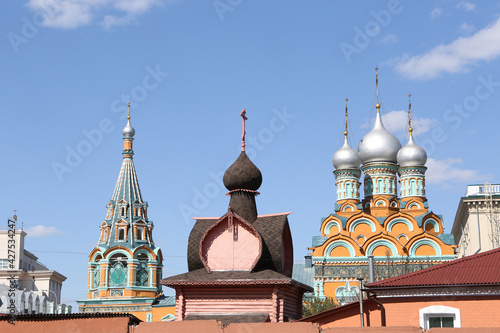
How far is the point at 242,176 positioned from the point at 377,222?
3024 centimetres

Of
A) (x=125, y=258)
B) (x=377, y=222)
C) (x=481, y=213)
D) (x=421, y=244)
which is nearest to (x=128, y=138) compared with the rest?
(x=125, y=258)

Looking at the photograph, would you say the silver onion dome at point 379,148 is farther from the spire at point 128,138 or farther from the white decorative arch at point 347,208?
the spire at point 128,138

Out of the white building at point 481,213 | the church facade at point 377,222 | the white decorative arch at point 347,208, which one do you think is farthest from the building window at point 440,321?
the white decorative arch at point 347,208

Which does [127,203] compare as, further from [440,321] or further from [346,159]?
[440,321]

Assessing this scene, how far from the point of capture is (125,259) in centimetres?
4372

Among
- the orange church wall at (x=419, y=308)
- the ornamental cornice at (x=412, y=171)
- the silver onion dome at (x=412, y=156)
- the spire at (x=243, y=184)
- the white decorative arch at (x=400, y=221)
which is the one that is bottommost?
the orange church wall at (x=419, y=308)

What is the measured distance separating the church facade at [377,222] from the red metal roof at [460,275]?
25.8m

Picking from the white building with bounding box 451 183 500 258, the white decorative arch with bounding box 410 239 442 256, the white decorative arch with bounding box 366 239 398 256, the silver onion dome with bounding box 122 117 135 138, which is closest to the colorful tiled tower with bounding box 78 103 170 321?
the silver onion dome with bounding box 122 117 135 138

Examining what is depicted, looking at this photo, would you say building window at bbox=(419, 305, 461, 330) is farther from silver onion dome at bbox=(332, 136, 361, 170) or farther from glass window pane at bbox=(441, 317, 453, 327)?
silver onion dome at bbox=(332, 136, 361, 170)

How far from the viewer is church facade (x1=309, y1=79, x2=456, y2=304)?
4388 centimetres

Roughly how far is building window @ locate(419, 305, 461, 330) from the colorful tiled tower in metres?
30.8

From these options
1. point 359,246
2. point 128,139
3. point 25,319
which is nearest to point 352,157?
point 359,246

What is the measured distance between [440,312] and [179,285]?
5.14 meters

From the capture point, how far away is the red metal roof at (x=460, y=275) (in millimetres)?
13570
